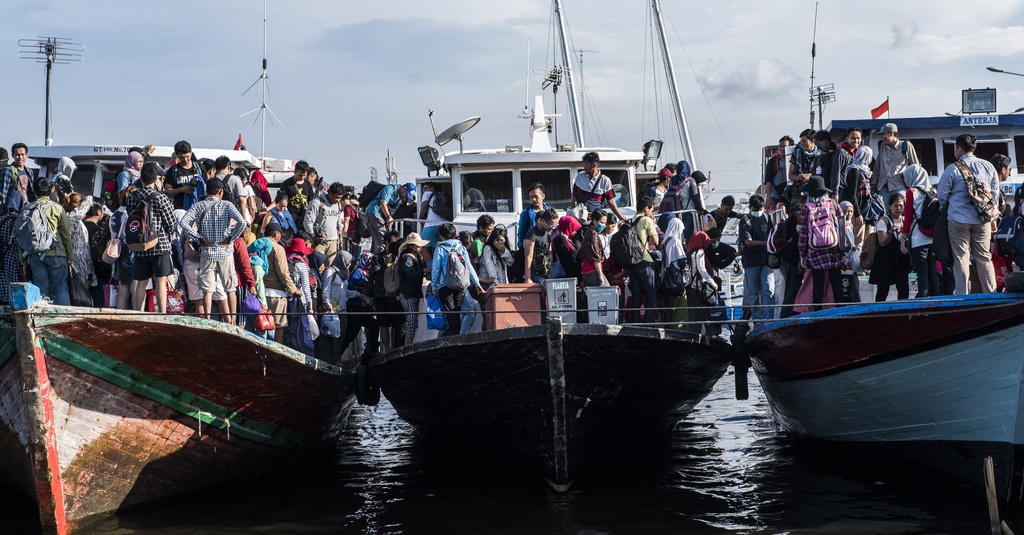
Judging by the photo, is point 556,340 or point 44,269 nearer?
point 556,340

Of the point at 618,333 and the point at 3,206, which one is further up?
the point at 3,206

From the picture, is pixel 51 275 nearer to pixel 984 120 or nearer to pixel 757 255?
pixel 757 255

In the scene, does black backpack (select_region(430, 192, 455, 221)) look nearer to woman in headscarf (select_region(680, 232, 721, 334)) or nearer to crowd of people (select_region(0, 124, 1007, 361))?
crowd of people (select_region(0, 124, 1007, 361))

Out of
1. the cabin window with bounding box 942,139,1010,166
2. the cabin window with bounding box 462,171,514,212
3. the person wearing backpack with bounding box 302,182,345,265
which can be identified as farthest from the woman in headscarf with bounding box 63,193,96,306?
the cabin window with bounding box 942,139,1010,166

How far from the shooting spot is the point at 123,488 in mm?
8391

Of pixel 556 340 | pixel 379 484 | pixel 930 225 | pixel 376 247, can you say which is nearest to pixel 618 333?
pixel 556 340

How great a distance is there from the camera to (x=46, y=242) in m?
9.99

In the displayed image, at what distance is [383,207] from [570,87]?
837 centimetres

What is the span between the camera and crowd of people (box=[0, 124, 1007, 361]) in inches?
392

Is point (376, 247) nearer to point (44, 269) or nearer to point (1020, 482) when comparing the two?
point (44, 269)

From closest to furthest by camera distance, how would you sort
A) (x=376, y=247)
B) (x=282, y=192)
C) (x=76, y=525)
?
(x=76, y=525)
(x=282, y=192)
(x=376, y=247)

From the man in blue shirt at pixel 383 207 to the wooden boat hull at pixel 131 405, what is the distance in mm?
4445

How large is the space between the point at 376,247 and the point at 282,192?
272 centimetres

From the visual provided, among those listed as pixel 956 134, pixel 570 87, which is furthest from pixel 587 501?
pixel 570 87
